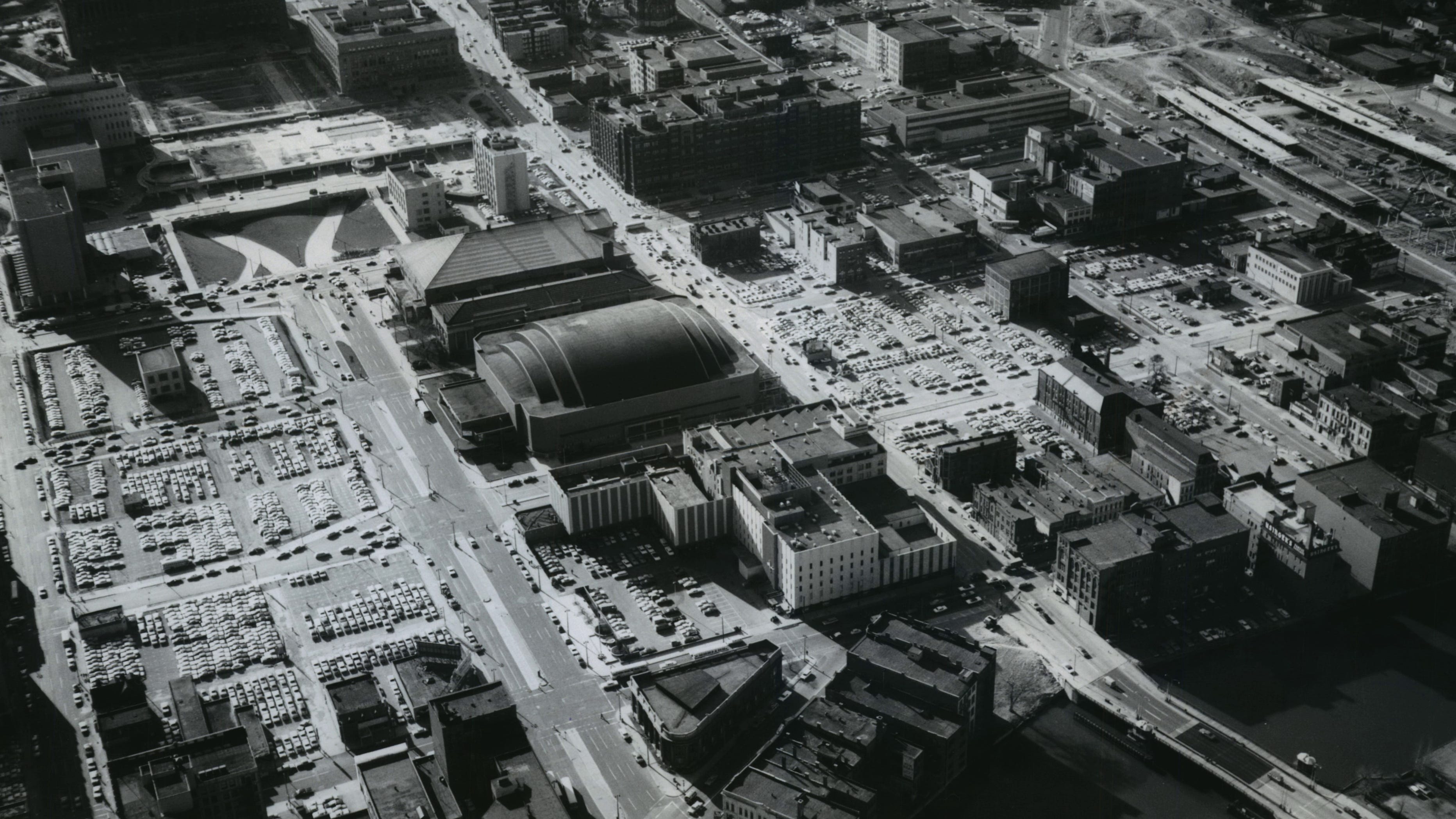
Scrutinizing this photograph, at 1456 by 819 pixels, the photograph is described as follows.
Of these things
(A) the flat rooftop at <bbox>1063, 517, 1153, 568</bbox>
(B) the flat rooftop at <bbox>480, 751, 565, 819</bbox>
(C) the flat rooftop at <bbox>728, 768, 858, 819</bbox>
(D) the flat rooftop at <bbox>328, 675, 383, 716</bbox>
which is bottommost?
(D) the flat rooftop at <bbox>328, 675, 383, 716</bbox>

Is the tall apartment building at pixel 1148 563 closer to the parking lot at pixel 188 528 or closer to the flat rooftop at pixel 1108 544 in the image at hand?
the flat rooftop at pixel 1108 544

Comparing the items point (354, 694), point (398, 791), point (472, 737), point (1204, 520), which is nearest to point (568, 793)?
point (472, 737)

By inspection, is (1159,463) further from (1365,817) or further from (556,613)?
(556,613)

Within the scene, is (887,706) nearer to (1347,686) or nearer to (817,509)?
(817,509)

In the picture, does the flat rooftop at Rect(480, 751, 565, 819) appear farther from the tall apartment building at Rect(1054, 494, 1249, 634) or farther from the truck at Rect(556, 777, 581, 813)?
the tall apartment building at Rect(1054, 494, 1249, 634)

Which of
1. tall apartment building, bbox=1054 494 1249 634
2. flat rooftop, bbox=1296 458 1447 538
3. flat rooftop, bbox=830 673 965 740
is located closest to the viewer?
flat rooftop, bbox=830 673 965 740

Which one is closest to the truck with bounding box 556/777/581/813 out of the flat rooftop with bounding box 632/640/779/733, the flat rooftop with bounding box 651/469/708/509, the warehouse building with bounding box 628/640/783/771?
the warehouse building with bounding box 628/640/783/771

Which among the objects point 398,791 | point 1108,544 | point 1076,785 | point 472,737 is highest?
point 1108,544

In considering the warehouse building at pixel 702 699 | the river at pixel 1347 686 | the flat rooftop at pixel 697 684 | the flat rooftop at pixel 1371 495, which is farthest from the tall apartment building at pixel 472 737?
the flat rooftop at pixel 1371 495

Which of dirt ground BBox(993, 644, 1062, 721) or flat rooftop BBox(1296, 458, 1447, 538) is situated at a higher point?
flat rooftop BBox(1296, 458, 1447, 538)
